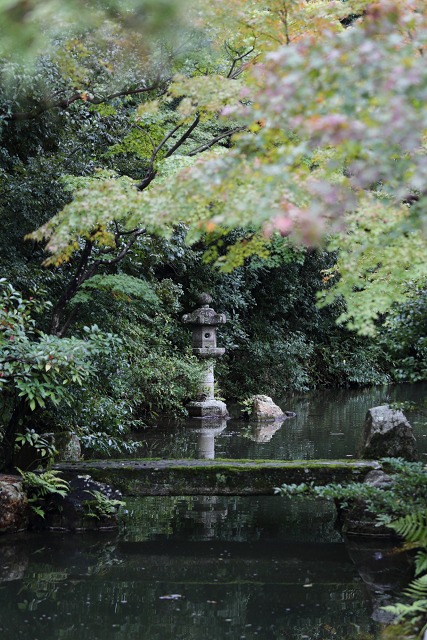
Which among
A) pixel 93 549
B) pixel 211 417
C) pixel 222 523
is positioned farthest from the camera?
pixel 211 417

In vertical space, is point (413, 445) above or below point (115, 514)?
above

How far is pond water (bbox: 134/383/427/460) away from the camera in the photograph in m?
9.05

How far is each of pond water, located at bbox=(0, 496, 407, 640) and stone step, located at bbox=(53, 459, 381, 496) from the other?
0.37 metres

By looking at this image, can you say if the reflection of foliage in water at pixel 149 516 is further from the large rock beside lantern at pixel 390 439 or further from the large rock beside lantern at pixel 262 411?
the large rock beside lantern at pixel 262 411

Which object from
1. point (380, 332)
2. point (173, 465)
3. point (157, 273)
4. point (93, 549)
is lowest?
point (93, 549)

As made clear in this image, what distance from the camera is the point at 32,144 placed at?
834 cm

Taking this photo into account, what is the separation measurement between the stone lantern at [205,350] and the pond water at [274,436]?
0.42 metres

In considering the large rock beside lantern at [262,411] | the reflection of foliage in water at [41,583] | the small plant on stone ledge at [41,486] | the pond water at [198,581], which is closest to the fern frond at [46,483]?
the small plant on stone ledge at [41,486]

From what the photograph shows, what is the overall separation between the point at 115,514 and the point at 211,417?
7514 mm

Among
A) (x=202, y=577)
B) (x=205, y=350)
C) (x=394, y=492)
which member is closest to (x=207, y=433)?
(x=205, y=350)

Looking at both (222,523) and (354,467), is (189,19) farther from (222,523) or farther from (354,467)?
(222,523)

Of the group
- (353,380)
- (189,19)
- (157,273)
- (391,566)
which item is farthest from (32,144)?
(353,380)

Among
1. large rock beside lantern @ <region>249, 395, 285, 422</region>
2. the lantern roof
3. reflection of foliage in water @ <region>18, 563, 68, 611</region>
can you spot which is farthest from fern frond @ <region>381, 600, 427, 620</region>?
the lantern roof

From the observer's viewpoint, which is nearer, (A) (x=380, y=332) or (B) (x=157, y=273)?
(A) (x=380, y=332)
